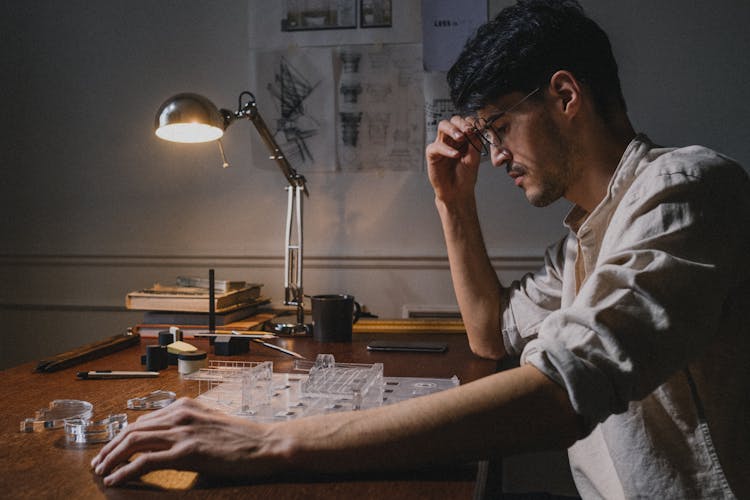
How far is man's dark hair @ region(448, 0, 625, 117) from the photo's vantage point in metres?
0.99

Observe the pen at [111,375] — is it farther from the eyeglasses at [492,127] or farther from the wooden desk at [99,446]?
the eyeglasses at [492,127]

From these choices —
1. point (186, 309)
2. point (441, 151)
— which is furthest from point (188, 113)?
point (441, 151)

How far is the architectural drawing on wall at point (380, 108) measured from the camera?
6.25 feet

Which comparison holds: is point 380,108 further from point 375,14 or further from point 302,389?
point 302,389

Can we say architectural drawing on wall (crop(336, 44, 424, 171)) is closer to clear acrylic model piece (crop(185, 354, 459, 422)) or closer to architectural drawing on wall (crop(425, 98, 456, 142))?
architectural drawing on wall (crop(425, 98, 456, 142))

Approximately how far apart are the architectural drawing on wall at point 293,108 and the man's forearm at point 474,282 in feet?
2.37

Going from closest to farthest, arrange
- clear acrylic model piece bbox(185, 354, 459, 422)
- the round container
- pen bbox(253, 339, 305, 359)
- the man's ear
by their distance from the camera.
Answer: clear acrylic model piece bbox(185, 354, 459, 422) → the man's ear → the round container → pen bbox(253, 339, 305, 359)

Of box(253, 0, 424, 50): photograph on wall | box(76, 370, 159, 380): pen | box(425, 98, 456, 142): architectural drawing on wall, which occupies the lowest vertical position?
box(76, 370, 159, 380): pen

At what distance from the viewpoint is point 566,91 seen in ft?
3.19

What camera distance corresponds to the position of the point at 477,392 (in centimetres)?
64

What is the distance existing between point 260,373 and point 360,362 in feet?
0.98

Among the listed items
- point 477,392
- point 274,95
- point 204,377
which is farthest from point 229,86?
point 477,392

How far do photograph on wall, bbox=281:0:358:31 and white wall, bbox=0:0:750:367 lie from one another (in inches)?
6.8

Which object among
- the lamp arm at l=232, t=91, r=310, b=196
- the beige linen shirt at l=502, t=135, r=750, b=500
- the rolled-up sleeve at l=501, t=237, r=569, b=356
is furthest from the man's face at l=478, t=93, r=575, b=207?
the lamp arm at l=232, t=91, r=310, b=196
